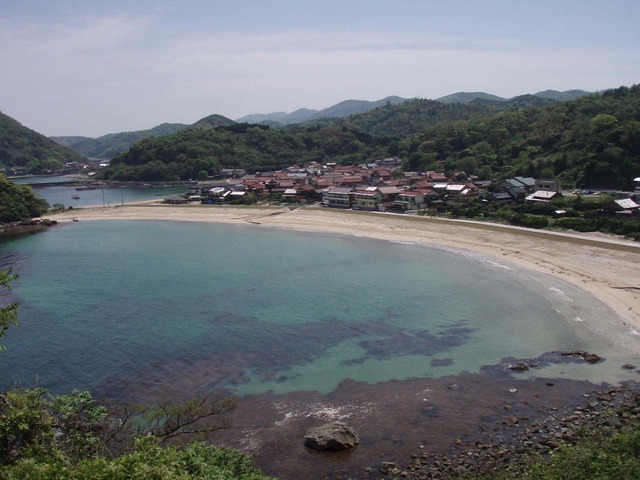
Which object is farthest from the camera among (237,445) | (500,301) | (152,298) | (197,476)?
(152,298)

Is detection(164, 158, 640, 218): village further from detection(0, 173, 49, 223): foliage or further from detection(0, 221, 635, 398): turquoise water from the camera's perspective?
detection(0, 173, 49, 223): foliage

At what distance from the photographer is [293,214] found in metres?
50.4

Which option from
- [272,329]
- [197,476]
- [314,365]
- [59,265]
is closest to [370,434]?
[314,365]

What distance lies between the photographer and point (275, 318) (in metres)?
22.9

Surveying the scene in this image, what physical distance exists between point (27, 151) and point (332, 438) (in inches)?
5397

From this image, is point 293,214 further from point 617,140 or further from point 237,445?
point 237,445

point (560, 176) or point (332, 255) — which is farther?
point (560, 176)

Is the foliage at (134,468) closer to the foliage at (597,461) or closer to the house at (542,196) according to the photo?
the foliage at (597,461)

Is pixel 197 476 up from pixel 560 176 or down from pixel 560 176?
down

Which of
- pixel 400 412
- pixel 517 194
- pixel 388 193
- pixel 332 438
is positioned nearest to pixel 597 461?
pixel 400 412

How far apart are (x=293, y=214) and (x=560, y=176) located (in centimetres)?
2673

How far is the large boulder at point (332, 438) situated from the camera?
1310 centimetres

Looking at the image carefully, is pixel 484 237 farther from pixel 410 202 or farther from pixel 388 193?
pixel 388 193

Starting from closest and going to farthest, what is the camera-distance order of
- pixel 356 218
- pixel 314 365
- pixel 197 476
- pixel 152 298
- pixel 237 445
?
pixel 197 476, pixel 237 445, pixel 314 365, pixel 152 298, pixel 356 218
